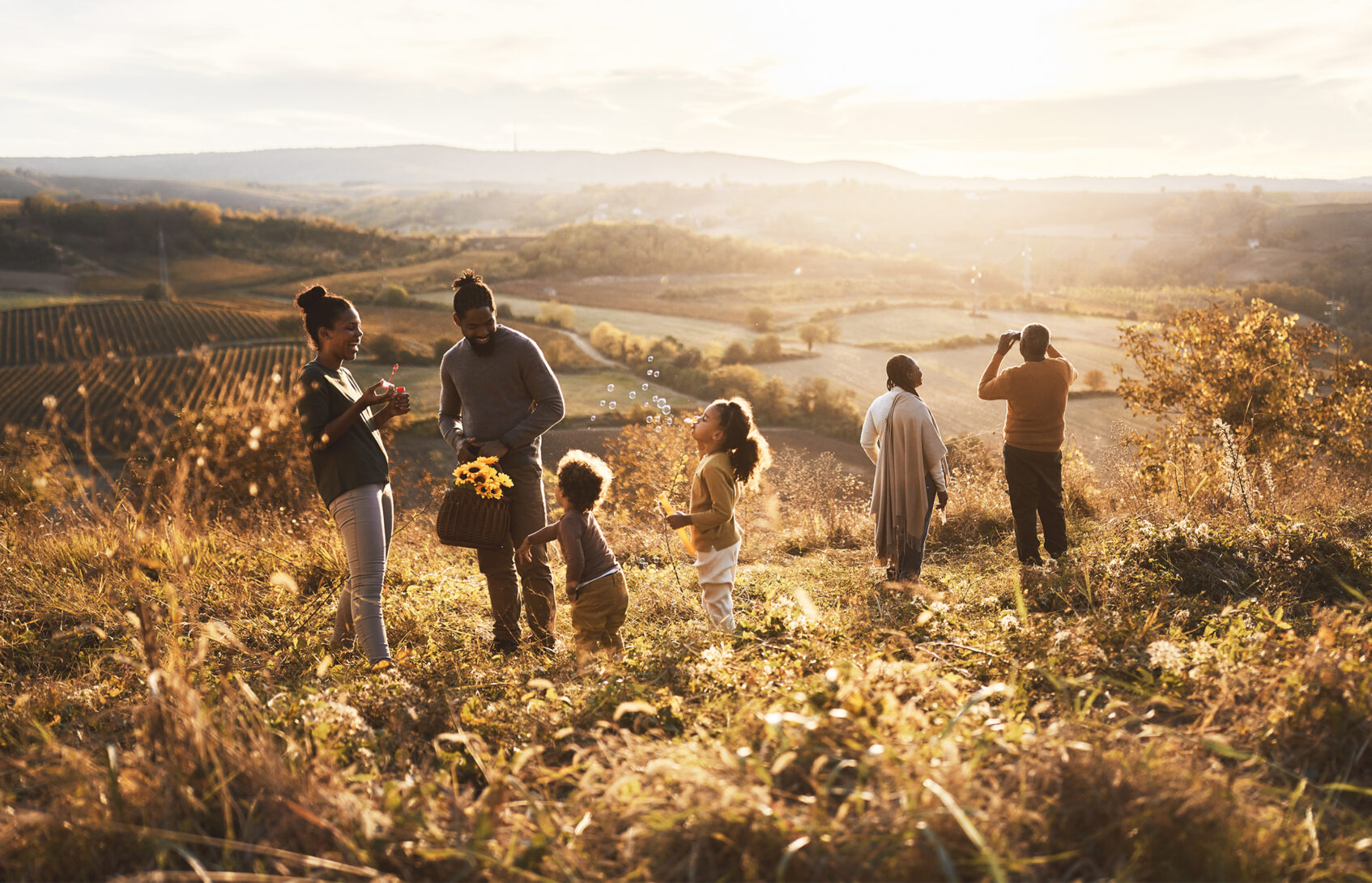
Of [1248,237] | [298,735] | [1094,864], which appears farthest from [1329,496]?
[1248,237]

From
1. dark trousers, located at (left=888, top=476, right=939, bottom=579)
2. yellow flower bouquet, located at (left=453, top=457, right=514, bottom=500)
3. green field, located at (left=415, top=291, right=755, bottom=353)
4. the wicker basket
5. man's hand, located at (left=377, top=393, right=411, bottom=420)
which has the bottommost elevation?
dark trousers, located at (left=888, top=476, right=939, bottom=579)

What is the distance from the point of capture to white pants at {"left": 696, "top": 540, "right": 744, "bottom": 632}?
156 inches

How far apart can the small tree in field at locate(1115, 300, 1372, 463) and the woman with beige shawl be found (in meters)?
4.86

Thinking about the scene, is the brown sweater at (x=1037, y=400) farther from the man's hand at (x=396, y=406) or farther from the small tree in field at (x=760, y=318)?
the small tree in field at (x=760, y=318)

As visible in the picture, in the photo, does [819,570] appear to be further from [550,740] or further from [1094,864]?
[1094,864]

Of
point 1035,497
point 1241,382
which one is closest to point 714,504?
point 1035,497

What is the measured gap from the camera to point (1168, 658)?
2721mm

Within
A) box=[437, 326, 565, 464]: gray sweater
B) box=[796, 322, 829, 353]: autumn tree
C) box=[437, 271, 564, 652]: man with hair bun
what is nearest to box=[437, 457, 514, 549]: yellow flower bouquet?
box=[437, 271, 564, 652]: man with hair bun

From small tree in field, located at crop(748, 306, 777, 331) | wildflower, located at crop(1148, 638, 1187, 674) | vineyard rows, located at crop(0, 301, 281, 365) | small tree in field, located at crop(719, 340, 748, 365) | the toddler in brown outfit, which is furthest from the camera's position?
small tree in field, located at crop(748, 306, 777, 331)

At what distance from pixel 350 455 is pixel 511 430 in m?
0.79

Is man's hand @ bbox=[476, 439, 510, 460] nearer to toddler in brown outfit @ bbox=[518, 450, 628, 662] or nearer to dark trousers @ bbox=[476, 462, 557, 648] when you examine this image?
dark trousers @ bbox=[476, 462, 557, 648]

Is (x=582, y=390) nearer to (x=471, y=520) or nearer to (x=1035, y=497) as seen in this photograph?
(x=1035, y=497)

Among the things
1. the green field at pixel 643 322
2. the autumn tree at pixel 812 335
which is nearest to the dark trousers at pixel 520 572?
the green field at pixel 643 322

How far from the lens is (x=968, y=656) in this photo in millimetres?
3324
